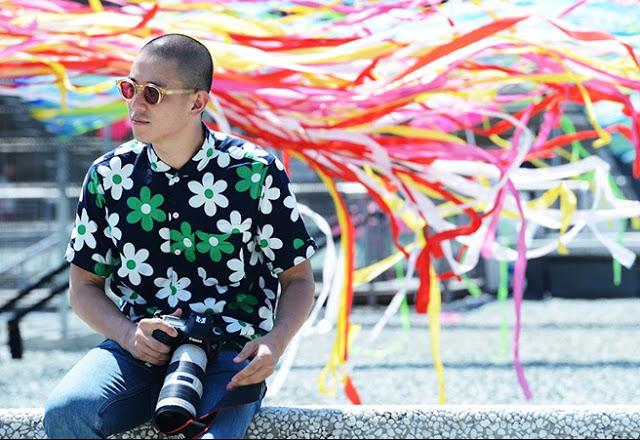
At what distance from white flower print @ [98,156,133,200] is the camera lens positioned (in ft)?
1.43

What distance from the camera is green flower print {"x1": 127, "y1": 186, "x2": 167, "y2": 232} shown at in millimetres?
2494

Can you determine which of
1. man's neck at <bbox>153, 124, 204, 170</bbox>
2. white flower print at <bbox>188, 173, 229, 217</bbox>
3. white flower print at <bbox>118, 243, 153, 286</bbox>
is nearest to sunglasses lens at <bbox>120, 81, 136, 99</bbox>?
man's neck at <bbox>153, 124, 204, 170</bbox>

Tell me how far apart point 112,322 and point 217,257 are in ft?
Result: 0.87

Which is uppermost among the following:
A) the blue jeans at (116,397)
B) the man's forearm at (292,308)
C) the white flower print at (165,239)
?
the white flower print at (165,239)

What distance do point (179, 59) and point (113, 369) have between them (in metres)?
0.68

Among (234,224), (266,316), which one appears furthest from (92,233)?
(266,316)

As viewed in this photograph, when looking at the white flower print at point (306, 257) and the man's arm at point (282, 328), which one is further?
the white flower print at point (306, 257)

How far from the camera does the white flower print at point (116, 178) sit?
2.52 m

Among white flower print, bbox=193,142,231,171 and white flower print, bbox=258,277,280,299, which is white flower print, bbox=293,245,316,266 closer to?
white flower print, bbox=258,277,280,299

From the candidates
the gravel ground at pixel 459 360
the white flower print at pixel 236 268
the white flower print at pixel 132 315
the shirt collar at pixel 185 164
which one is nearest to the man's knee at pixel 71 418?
the white flower print at pixel 132 315

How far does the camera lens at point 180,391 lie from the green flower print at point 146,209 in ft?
1.14

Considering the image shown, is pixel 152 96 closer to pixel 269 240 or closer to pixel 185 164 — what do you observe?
pixel 185 164

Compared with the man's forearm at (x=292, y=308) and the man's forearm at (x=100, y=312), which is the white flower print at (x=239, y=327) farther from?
the man's forearm at (x=100, y=312)

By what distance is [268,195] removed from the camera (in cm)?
249
